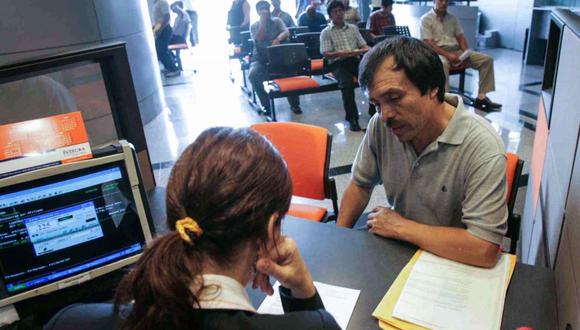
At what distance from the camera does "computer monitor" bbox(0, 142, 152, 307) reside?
94 cm

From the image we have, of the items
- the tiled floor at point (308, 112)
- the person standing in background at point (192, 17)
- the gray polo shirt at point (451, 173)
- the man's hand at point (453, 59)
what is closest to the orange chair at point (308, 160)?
the gray polo shirt at point (451, 173)

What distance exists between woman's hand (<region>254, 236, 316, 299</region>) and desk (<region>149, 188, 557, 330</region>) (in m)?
0.16

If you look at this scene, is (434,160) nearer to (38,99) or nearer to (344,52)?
(38,99)

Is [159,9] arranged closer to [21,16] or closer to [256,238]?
[21,16]

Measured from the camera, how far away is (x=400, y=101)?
1219 millimetres

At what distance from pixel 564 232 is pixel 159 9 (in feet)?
26.2

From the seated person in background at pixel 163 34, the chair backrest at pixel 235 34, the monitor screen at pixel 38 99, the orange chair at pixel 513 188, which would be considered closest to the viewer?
the orange chair at pixel 513 188

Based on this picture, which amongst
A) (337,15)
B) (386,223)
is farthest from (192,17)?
(386,223)

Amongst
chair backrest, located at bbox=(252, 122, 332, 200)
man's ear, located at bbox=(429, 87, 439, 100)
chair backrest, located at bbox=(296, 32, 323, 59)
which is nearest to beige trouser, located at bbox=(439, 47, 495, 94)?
chair backrest, located at bbox=(296, 32, 323, 59)

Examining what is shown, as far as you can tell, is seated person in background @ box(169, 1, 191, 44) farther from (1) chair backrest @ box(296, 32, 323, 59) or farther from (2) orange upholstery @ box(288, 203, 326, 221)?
(2) orange upholstery @ box(288, 203, 326, 221)

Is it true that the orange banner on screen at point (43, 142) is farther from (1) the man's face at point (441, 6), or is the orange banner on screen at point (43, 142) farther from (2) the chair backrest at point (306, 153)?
(1) the man's face at point (441, 6)

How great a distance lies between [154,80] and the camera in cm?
530

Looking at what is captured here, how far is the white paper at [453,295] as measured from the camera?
0.93 metres

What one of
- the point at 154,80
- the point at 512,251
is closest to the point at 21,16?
the point at 154,80
